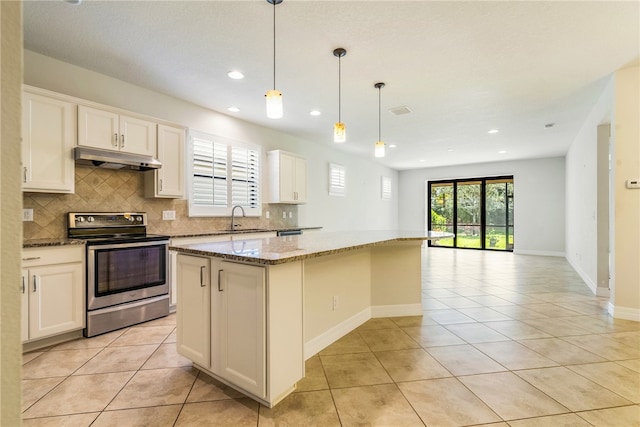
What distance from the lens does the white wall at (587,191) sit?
4.02 meters

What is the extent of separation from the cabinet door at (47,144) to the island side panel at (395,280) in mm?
3138

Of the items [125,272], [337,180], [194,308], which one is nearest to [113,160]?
[125,272]

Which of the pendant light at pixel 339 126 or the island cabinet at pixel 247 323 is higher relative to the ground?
the pendant light at pixel 339 126

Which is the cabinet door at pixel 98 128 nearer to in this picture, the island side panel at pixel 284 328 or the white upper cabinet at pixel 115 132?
the white upper cabinet at pixel 115 132

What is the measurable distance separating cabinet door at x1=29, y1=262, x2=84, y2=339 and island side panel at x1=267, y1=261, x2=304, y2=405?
7.05ft

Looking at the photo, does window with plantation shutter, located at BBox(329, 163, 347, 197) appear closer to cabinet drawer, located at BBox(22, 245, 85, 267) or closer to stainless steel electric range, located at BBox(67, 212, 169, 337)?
stainless steel electric range, located at BBox(67, 212, 169, 337)

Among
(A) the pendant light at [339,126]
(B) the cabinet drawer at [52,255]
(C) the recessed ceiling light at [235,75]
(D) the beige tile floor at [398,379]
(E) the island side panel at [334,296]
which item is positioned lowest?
(D) the beige tile floor at [398,379]

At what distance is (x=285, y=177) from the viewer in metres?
5.29

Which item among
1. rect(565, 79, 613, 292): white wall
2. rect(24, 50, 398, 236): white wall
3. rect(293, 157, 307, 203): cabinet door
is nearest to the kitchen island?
rect(24, 50, 398, 236): white wall

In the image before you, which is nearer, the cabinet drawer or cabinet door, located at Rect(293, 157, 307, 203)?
the cabinet drawer

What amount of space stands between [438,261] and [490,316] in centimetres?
394

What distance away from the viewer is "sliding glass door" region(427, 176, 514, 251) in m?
8.77

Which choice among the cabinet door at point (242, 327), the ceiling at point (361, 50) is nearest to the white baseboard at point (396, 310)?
the cabinet door at point (242, 327)

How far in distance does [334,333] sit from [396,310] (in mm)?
951
